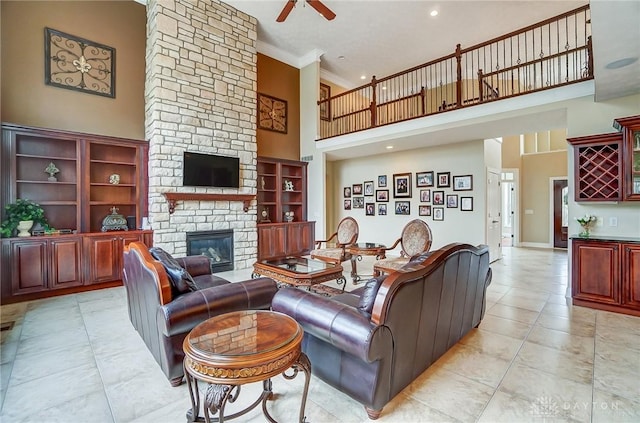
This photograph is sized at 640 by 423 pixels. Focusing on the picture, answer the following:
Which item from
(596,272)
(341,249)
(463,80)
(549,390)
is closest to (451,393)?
(549,390)

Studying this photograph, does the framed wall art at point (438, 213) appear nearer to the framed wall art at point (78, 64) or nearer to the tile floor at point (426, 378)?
the tile floor at point (426, 378)

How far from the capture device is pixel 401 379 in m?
1.91

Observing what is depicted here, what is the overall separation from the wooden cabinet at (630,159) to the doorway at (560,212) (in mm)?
5891

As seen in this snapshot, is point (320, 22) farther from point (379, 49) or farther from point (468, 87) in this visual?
point (468, 87)

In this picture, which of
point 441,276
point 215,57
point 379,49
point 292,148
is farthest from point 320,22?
point 441,276

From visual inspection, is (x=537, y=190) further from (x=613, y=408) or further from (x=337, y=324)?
(x=337, y=324)

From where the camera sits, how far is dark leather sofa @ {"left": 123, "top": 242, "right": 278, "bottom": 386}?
6.41ft

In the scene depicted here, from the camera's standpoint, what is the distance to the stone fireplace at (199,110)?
195 inches

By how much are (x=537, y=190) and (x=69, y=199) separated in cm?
1153

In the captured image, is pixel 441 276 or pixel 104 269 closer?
pixel 441 276

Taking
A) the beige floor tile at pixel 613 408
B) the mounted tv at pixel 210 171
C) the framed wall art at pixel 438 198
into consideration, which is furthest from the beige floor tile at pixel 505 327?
the mounted tv at pixel 210 171

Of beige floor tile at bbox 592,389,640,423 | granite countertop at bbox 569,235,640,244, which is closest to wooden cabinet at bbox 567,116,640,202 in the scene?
granite countertop at bbox 569,235,640,244

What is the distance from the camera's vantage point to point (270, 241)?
6.77 m

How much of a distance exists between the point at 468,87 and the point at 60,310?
1001 centimetres
